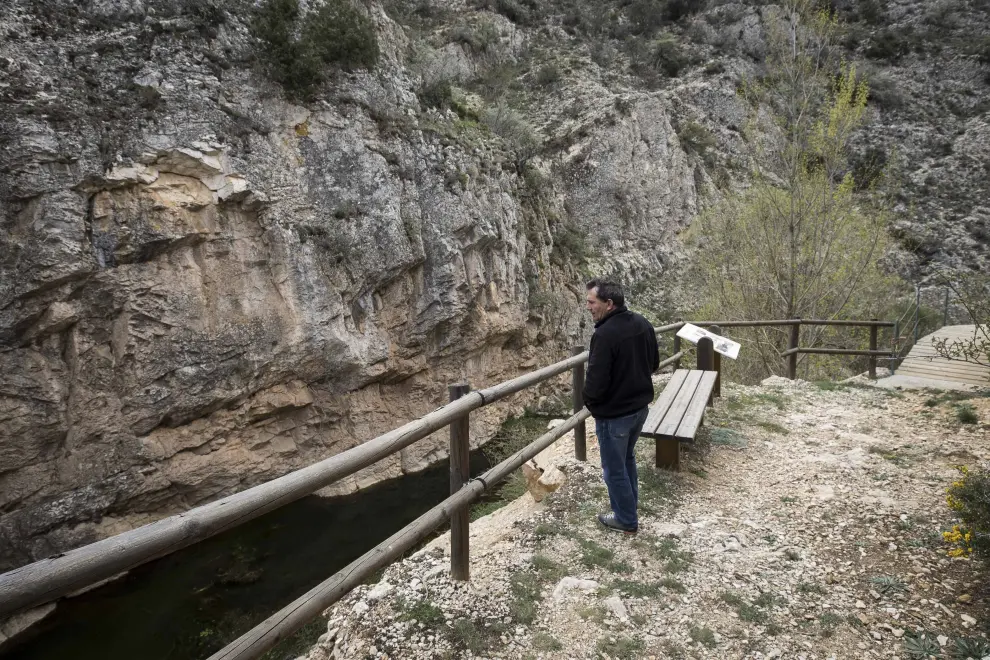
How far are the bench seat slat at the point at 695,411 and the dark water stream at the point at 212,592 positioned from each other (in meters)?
5.01

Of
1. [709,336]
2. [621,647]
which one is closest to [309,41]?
[709,336]

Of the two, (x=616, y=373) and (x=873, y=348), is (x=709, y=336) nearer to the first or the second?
(x=616, y=373)

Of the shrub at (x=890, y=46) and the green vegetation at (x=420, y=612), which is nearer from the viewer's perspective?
the green vegetation at (x=420, y=612)

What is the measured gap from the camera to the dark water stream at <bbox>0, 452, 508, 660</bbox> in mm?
6773

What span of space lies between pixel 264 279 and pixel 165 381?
2.63 metres

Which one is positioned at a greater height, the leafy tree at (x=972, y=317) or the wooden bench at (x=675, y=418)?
the leafy tree at (x=972, y=317)

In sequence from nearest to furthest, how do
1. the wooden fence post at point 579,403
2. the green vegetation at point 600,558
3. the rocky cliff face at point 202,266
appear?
1. the green vegetation at point 600,558
2. the wooden fence post at point 579,403
3. the rocky cliff face at point 202,266

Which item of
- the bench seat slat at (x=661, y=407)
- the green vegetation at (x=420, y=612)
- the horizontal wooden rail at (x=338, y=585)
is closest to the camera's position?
the horizontal wooden rail at (x=338, y=585)

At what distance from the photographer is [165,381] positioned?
898 centimetres

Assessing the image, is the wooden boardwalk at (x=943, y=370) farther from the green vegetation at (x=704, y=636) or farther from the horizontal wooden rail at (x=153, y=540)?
the horizontal wooden rail at (x=153, y=540)

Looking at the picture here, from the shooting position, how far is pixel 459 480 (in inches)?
123

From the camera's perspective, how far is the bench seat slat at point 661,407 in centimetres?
436

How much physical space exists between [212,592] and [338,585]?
7364 mm

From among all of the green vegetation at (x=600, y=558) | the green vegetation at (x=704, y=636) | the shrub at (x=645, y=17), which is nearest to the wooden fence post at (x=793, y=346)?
the green vegetation at (x=600, y=558)
